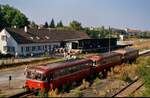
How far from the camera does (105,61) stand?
41.5 meters

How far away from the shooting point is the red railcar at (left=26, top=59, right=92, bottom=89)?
2775cm

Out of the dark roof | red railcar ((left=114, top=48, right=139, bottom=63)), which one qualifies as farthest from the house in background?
red railcar ((left=114, top=48, right=139, bottom=63))

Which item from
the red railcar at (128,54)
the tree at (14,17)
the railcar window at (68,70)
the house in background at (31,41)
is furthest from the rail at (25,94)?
the tree at (14,17)

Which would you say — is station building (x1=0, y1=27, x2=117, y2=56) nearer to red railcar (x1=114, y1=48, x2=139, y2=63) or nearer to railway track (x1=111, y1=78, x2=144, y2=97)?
red railcar (x1=114, y1=48, x2=139, y2=63)

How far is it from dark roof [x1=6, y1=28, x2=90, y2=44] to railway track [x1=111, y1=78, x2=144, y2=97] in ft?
108

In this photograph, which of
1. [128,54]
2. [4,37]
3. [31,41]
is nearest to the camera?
[128,54]

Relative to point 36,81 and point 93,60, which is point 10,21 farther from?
point 36,81

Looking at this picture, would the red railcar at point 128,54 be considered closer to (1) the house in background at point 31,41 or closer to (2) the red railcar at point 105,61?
(2) the red railcar at point 105,61

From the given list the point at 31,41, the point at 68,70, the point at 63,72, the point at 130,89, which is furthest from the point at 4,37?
the point at 130,89

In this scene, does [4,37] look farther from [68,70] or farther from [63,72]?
[63,72]

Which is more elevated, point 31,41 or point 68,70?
point 31,41

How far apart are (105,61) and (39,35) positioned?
3401 centimetres

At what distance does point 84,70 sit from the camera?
35.3m

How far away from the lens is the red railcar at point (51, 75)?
27750 mm
